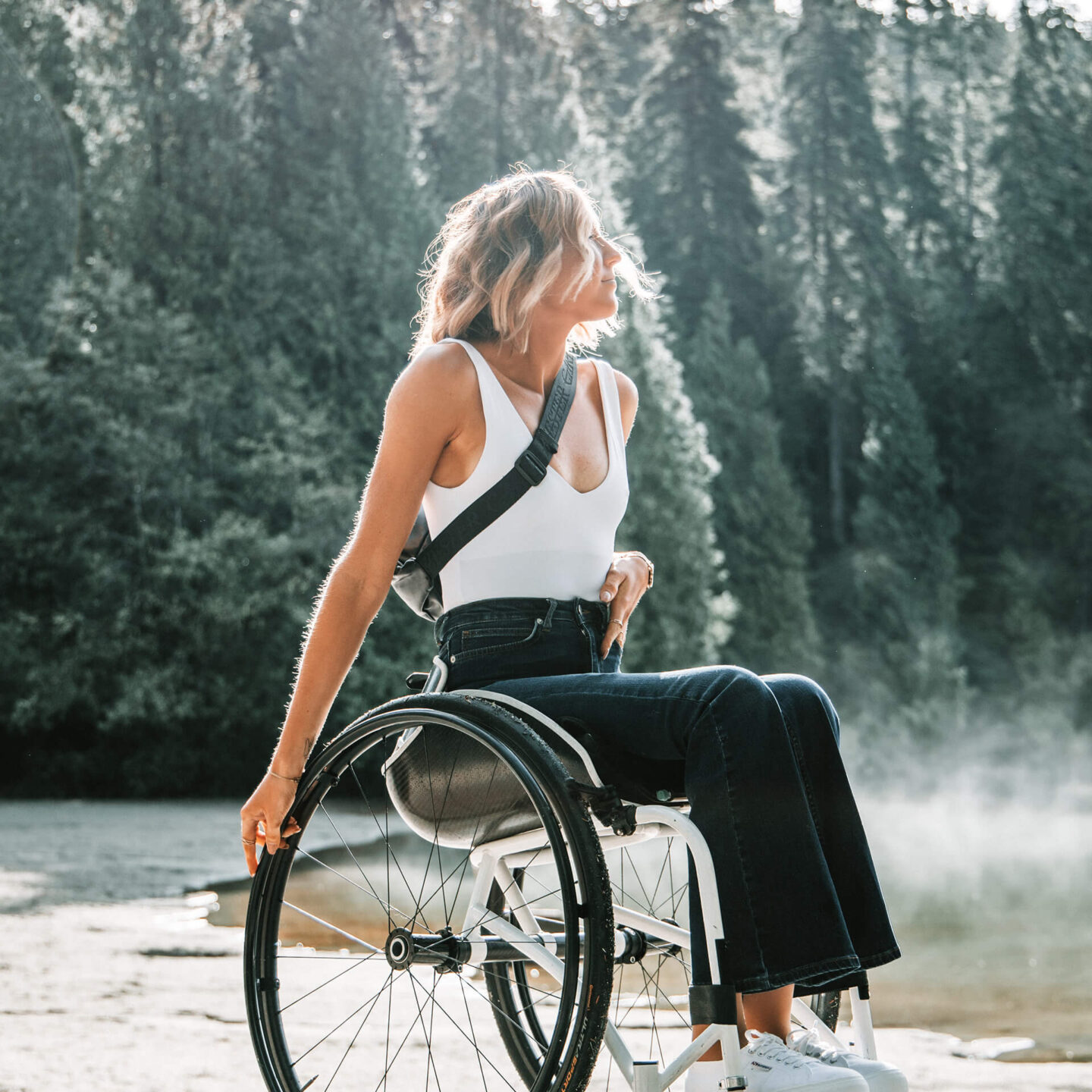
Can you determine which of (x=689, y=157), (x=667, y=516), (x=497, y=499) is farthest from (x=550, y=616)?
(x=689, y=157)

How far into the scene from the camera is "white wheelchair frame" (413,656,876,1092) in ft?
5.57

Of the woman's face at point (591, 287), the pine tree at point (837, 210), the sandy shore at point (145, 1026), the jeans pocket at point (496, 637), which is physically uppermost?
the pine tree at point (837, 210)

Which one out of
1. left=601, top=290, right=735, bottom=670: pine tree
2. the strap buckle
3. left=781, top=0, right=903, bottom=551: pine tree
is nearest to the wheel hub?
the strap buckle

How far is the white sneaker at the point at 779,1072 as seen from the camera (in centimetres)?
165

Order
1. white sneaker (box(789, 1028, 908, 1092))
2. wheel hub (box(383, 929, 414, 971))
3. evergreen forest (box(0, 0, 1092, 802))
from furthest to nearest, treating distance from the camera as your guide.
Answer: evergreen forest (box(0, 0, 1092, 802)) < wheel hub (box(383, 929, 414, 971)) < white sneaker (box(789, 1028, 908, 1092))

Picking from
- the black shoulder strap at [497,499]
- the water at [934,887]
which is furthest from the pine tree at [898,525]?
the black shoulder strap at [497,499]

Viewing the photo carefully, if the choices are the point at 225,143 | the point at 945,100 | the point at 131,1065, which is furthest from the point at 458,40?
the point at 131,1065

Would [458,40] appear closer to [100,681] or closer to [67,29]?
[67,29]

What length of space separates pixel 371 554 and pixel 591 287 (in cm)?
52

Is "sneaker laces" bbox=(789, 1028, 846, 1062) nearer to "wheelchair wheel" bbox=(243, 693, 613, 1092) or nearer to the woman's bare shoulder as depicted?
"wheelchair wheel" bbox=(243, 693, 613, 1092)

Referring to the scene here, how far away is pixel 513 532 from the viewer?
2.06 m

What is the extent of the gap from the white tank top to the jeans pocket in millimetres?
40

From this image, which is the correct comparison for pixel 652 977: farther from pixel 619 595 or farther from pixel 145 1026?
pixel 145 1026

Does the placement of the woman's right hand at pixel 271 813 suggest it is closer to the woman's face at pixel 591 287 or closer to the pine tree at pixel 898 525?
the woman's face at pixel 591 287
